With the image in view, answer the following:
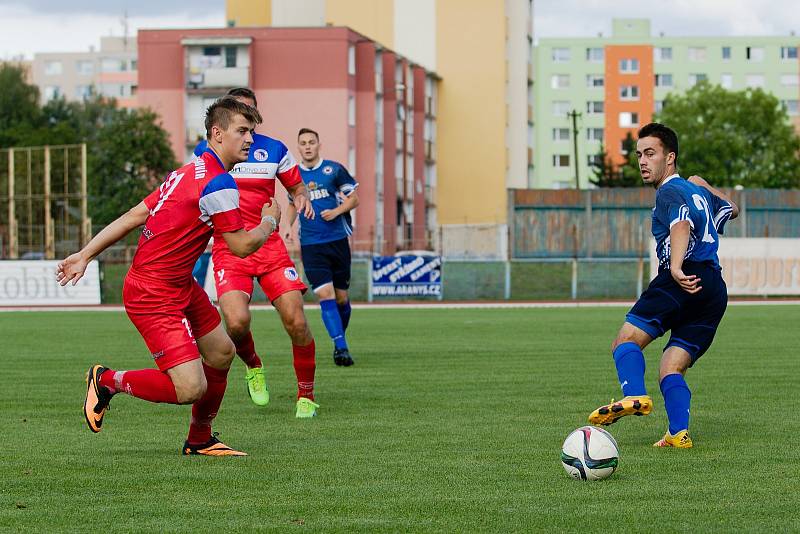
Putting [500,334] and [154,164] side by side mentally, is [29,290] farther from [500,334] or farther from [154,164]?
[154,164]

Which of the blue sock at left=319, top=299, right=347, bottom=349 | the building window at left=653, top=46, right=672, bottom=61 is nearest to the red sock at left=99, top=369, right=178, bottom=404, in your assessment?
the blue sock at left=319, top=299, right=347, bottom=349

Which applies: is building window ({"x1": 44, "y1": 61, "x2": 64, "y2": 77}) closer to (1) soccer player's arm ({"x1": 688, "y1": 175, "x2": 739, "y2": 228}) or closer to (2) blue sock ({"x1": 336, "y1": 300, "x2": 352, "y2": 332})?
(2) blue sock ({"x1": 336, "y1": 300, "x2": 352, "y2": 332})

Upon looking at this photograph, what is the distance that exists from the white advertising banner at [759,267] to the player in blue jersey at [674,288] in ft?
88.4

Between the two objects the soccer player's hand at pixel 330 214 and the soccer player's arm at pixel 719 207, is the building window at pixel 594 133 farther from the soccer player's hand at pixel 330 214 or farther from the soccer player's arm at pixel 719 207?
the soccer player's arm at pixel 719 207

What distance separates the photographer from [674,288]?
25.9 feet

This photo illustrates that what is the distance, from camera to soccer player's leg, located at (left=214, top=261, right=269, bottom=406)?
991 cm

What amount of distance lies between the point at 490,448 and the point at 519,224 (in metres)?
45.8

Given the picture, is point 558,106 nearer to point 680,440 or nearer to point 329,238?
point 329,238

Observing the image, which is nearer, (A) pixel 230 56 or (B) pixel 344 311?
(B) pixel 344 311

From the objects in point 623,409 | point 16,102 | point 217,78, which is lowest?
point 623,409

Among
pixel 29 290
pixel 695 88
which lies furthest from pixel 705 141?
pixel 29 290

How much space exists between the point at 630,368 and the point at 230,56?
181 ft

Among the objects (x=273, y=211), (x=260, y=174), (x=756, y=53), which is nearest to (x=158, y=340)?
(x=273, y=211)

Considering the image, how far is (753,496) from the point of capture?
6.11m
